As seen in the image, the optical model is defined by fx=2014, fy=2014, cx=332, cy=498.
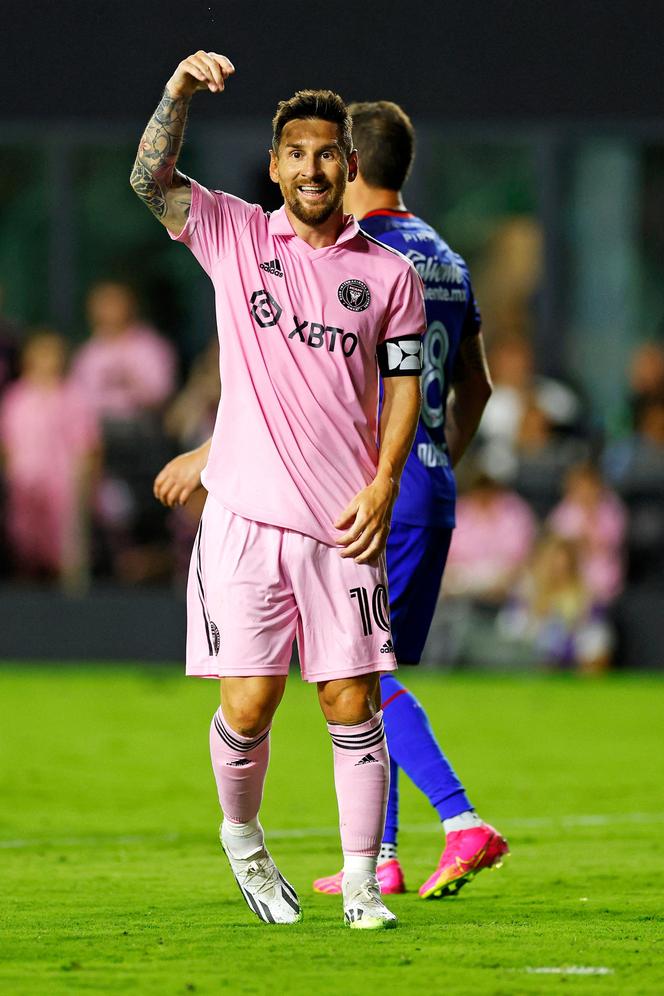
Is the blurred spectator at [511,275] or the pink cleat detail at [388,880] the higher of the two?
the blurred spectator at [511,275]

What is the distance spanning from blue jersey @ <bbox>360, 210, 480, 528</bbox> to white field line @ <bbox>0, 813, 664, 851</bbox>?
6.05 ft

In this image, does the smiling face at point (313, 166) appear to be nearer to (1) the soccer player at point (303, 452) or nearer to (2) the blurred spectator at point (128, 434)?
(1) the soccer player at point (303, 452)

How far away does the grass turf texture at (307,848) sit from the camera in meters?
4.65

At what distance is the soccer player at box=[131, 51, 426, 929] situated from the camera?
201 inches

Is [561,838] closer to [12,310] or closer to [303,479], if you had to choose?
[303,479]

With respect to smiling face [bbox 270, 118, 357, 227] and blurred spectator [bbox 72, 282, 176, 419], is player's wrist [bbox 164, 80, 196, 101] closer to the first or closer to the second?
smiling face [bbox 270, 118, 357, 227]

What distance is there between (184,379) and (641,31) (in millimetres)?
3969

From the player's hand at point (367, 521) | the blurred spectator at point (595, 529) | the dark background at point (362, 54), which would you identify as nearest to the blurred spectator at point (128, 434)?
the dark background at point (362, 54)

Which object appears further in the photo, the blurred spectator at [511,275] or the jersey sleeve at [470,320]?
the blurred spectator at [511,275]

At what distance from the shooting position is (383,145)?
241 inches

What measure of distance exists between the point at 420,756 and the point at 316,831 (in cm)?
161

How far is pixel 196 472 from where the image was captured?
552 cm

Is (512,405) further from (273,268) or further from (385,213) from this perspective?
(273,268)

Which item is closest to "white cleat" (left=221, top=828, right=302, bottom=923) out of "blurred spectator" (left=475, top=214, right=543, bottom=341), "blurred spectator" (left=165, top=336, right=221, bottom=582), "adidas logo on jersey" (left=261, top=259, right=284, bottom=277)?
"adidas logo on jersey" (left=261, top=259, right=284, bottom=277)
